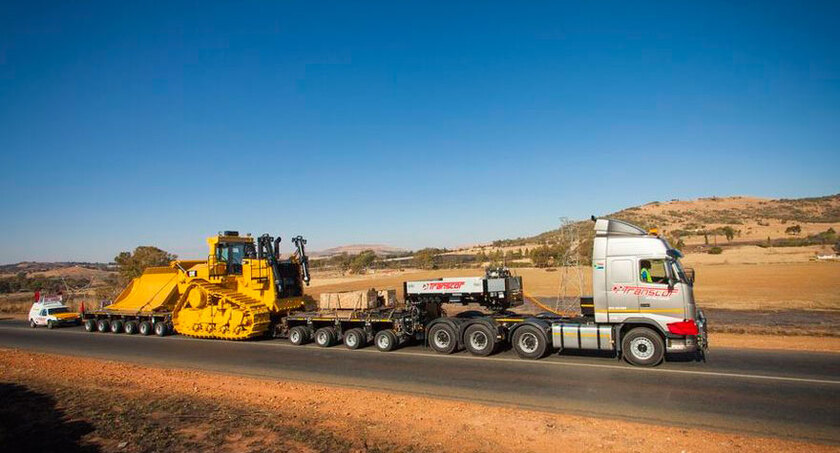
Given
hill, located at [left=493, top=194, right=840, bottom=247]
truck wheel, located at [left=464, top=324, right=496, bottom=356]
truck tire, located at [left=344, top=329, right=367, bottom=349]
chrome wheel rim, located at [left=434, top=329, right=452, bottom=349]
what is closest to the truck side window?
truck wheel, located at [left=464, top=324, right=496, bottom=356]

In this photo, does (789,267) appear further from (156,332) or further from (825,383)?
(156,332)

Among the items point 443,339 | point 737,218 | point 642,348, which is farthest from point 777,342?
point 737,218

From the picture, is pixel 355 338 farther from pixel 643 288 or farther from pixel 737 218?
pixel 737 218

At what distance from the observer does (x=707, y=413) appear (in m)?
9.12

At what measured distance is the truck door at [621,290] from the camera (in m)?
13.4

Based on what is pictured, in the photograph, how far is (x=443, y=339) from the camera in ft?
52.0

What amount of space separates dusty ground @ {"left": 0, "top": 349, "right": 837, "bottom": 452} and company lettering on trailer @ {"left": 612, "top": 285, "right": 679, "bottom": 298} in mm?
5478

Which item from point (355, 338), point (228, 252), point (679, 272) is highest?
point (228, 252)

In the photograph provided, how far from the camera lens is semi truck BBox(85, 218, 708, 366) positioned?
13141 millimetres

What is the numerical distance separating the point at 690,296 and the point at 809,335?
852 centimetres

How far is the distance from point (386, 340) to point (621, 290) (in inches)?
308

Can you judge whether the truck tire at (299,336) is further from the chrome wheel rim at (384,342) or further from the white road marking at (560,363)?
the chrome wheel rim at (384,342)

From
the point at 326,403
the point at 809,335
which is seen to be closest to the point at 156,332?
the point at 326,403

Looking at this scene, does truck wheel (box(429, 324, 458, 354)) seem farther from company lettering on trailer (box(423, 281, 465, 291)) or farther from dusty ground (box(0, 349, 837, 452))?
dusty ground (box(0, 349, 837, 452))
